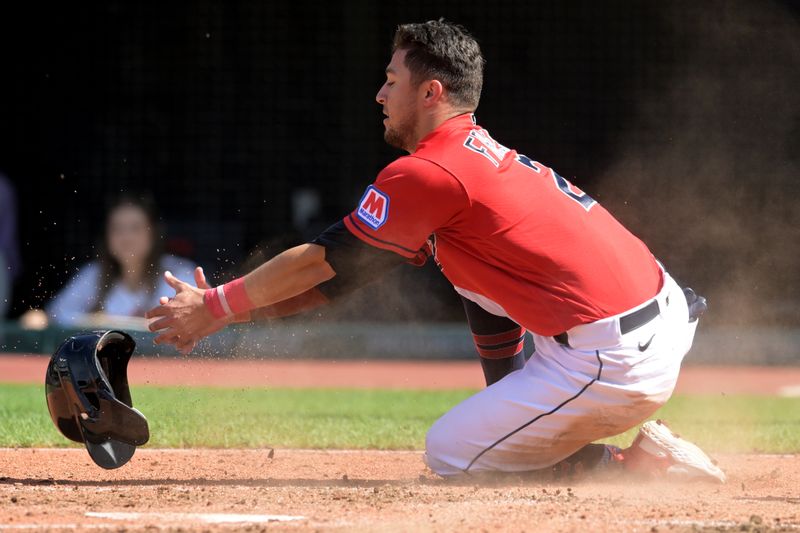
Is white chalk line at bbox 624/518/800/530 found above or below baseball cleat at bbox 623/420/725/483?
above

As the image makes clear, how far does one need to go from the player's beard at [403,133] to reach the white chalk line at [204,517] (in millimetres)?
1460

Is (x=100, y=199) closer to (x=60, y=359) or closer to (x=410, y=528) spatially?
(x=60, y=359)

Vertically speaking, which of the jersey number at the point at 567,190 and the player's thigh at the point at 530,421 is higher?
the jersey number at the point at 567,190

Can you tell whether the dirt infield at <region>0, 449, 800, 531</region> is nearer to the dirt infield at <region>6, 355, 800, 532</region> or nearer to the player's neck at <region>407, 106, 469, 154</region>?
the dirt infield at <region>6, 355, 800, 532</region>

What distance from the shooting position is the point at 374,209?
3.80 metres

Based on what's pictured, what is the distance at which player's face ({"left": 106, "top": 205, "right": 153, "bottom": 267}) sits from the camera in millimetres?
8289

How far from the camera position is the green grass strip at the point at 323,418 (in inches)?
217

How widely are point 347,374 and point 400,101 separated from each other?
5.51 metres

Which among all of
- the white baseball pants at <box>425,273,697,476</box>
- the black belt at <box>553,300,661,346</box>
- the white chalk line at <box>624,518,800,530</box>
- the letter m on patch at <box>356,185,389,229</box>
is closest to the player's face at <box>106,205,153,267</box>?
the white baseball pants at <box>425,273,697,476</box>

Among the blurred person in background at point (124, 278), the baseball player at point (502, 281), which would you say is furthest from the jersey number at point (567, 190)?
the blurred person in background at point (124, 278)

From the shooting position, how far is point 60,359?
4.02 m

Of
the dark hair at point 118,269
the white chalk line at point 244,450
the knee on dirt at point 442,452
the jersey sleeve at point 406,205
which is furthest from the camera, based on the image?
the dark hair at point 118,269

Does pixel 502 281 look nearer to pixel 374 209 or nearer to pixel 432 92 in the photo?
pixel 374 209

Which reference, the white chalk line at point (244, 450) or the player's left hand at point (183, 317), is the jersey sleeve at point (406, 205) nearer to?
the player's left hand at point (183, 317)
